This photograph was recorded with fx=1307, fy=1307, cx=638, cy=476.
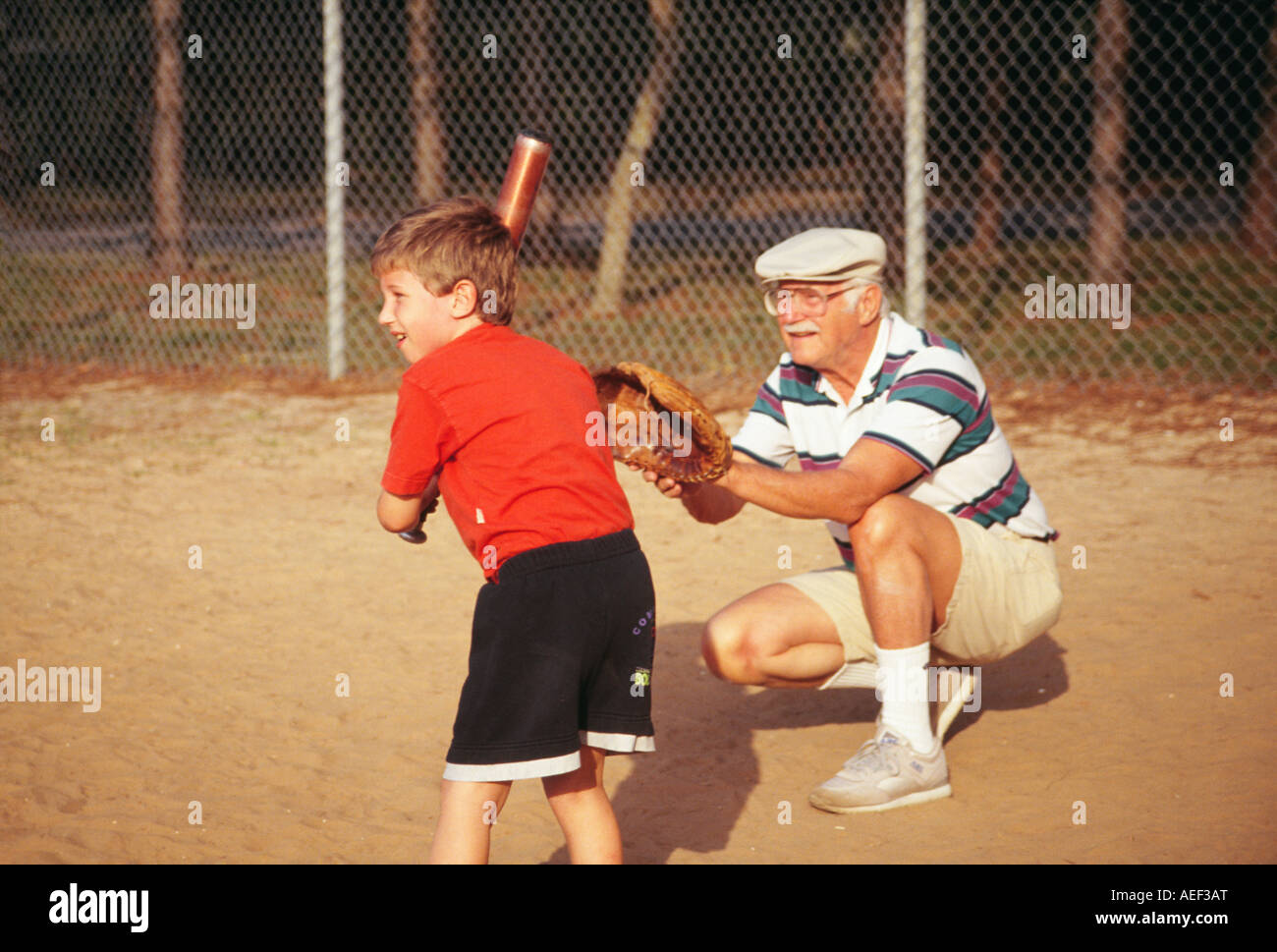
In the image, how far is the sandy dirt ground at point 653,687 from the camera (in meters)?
3.00

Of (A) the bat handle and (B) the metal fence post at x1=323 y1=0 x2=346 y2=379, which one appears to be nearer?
(A) the bat handle

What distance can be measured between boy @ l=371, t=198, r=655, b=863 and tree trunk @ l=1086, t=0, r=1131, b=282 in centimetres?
740

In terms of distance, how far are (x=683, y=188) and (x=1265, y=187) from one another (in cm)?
549

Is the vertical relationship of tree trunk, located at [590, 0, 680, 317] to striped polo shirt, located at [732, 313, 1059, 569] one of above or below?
→ above

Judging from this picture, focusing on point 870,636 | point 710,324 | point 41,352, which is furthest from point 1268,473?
point 41,352

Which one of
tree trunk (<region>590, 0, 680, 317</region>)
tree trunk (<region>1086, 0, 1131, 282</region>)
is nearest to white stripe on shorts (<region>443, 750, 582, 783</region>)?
tree trunk (<region>1086, 0, 1131, 282</region>)

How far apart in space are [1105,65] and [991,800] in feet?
23.7

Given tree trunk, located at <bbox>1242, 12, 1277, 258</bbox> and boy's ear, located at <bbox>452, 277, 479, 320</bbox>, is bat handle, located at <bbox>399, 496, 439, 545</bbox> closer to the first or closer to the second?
boy's ear, located at <bbox>452, 277, 479, 320</bbox>

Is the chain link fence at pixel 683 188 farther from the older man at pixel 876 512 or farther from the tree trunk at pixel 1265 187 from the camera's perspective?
the older man at pixel 876 512

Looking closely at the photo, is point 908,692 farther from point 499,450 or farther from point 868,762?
point 499,450

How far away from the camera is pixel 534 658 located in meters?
2.27

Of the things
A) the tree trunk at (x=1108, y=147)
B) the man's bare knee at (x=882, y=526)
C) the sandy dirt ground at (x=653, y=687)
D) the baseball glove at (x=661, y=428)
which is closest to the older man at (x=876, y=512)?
the man's bare knee at (x=882, y=526)

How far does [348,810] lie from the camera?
315 cm

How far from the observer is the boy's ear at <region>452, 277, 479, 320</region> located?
7.79 feet
